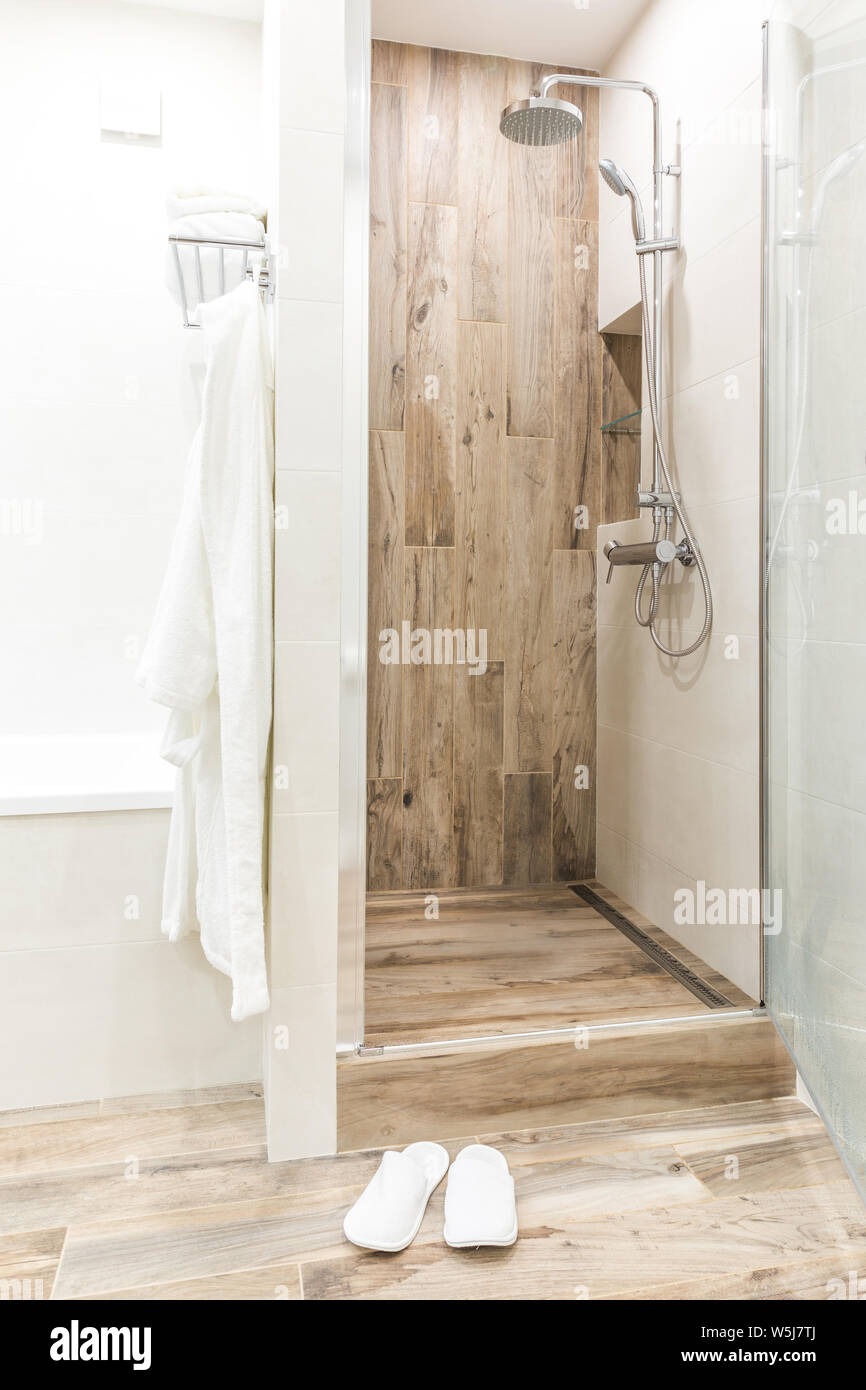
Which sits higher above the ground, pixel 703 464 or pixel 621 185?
pixel 621 185

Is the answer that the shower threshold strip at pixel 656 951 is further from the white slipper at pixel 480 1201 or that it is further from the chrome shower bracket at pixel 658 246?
the chrome shower bracket at pixel 658 246

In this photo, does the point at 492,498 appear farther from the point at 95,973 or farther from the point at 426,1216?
the point at 426,1216

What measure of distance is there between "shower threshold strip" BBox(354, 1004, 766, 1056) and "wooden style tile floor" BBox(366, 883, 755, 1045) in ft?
0.07

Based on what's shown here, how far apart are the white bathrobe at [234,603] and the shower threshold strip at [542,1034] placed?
27cm

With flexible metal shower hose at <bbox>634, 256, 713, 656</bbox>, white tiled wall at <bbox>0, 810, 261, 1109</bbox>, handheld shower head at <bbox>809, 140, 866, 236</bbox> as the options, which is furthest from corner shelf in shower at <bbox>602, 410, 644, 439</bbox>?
white tiled wall at <bbox>0, 810, 261, 1109</bbox>

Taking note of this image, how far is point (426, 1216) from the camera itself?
1.38 m

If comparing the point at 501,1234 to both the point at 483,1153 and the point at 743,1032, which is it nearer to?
the point at 483,1153

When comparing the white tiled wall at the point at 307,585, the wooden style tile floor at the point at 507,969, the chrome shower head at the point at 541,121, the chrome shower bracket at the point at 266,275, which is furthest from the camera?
the chrome shower head at the point at 541,121

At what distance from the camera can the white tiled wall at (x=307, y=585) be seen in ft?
4.66

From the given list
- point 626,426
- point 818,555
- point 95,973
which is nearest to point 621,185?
point 626,426

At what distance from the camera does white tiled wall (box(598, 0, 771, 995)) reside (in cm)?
179

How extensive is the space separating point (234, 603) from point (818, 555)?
95 centimetres

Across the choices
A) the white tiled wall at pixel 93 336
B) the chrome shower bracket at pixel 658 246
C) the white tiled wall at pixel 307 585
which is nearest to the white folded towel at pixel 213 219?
the white tiled wall at pixel 307 585

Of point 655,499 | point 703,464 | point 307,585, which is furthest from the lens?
point 655,499
